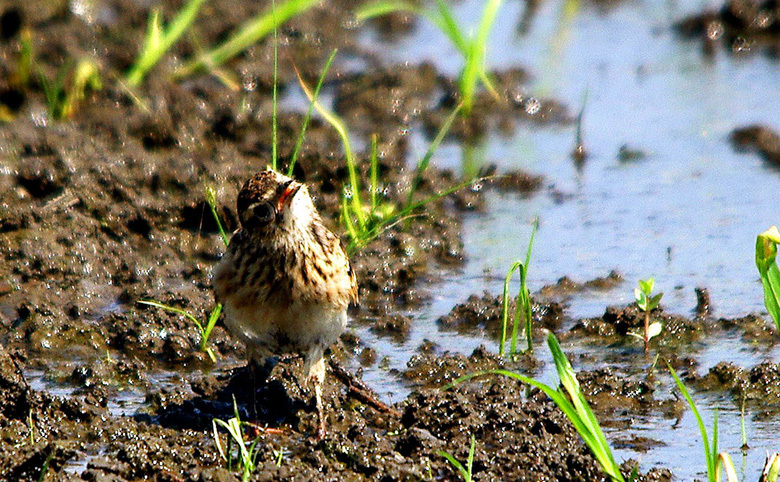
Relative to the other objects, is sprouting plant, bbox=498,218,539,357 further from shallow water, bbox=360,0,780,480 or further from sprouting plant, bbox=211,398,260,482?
sprouting plant, bbox=211,398,260,482

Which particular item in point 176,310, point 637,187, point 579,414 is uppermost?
point 637,187

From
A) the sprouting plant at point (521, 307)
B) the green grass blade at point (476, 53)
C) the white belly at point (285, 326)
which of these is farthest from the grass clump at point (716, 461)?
the green grass blade at point (476, 53)

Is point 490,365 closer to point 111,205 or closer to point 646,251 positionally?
point 646,251

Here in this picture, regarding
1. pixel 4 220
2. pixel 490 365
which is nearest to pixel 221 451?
pixel 490 365

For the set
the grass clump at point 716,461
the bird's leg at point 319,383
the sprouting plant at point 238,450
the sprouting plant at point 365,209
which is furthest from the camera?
the sprouting plant at point 365,209

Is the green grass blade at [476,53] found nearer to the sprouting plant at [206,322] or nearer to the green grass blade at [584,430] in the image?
the sprouting plant at [206,322]

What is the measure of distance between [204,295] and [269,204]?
1576 mm

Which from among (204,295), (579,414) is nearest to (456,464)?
(579,414)

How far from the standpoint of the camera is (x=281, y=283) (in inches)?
249

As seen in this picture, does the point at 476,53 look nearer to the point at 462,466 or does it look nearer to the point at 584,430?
the point at 462,466

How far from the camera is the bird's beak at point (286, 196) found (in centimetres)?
638

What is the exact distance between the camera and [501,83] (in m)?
11.7

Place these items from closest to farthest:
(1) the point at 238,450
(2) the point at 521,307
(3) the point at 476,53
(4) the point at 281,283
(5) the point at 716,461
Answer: (5) the point at 716,461
(1) the point at 238,450
(4) the point at 281,283
(2) the point at 521,307
(3) the point at 476,53

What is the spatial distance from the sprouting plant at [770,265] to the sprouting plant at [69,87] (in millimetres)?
6450
